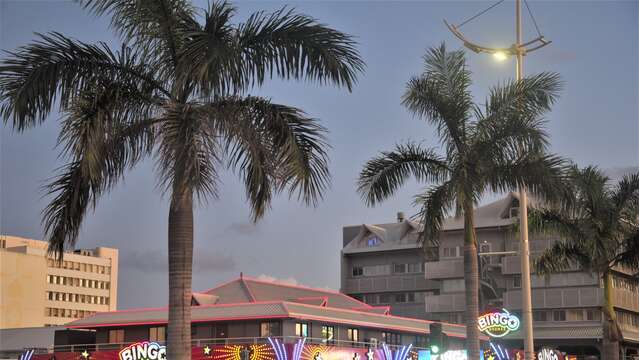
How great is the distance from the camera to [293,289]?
59125 mm

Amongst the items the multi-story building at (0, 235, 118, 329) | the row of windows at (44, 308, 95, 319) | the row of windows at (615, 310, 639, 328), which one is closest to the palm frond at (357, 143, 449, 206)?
the row of windows at (615, 310, 639, 328)

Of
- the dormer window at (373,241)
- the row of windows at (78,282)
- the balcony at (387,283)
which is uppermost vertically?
Result: the row of windows at (78,282)

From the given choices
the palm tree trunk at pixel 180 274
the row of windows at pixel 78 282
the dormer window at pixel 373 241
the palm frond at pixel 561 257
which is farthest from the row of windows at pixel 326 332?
the row of windows at pixel 78 282

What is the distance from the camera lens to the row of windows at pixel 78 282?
534ft

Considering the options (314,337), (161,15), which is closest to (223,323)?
(314,337)

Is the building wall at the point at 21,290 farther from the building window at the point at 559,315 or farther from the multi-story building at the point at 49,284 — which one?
the building window at the point at 559,315

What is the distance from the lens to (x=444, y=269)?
281 feet

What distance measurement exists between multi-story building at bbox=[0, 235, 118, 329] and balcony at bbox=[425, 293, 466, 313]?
238 feet

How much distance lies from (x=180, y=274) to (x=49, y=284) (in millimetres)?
152757

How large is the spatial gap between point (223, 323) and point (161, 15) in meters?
35.0

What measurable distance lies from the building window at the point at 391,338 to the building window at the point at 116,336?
631 inches

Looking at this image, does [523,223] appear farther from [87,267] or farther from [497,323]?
[87,267]

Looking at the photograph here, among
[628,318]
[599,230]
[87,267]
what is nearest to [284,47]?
[599,230]

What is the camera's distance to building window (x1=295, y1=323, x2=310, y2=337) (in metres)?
48.9
